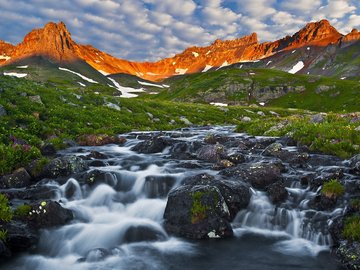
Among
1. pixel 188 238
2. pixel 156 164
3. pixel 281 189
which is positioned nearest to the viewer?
pixel 188 238

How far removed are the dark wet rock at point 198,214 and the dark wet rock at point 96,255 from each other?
2.31 metres

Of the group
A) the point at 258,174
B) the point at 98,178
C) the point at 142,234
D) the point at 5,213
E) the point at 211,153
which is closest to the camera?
the point at 5,213

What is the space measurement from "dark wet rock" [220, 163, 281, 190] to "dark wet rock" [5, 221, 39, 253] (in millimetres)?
7969

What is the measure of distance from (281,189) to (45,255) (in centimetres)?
858

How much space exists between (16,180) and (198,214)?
8.10 metres

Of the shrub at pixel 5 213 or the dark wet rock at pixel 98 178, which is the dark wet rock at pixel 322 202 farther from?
the shrub at pixel 5 213

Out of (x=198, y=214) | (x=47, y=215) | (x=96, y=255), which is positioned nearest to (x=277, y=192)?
(x=198, y=214)

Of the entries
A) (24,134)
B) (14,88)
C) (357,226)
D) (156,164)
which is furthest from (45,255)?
(14,88)

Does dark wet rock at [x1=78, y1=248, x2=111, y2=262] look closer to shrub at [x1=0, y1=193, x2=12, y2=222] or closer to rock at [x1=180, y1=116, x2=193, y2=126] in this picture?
shrub at [x1=0, y1=193, x2=12, y2=222]

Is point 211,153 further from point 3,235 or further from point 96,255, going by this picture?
point 3,235

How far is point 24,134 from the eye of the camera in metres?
19.0

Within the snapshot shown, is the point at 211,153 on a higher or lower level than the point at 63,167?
higher

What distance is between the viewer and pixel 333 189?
38.5 ft

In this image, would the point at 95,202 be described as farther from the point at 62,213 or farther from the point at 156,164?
the point at 156,164
